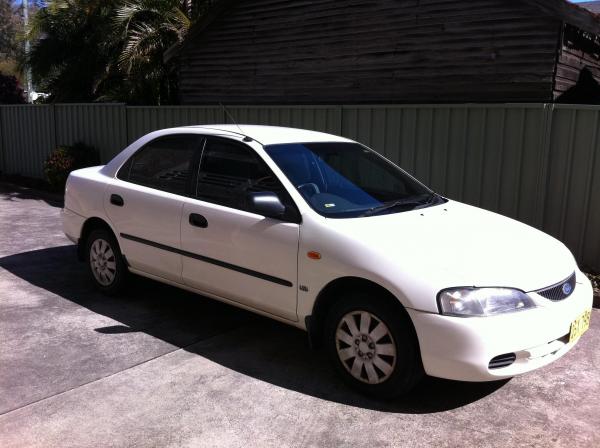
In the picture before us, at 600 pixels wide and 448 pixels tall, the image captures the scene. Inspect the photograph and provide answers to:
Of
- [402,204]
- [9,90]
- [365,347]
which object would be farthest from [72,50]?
[365,347]

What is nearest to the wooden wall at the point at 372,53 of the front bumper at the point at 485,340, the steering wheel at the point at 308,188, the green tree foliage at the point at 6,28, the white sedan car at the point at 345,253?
the white sedan car at the point at 345,253

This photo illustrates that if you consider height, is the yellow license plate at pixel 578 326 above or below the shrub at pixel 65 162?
below

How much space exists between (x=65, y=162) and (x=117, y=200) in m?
7.02

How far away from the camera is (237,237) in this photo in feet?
14.0

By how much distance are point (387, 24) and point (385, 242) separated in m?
6.74

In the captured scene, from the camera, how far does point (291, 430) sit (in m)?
3.39

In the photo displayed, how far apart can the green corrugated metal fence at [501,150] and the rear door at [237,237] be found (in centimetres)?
360

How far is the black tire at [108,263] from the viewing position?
542 centimetres

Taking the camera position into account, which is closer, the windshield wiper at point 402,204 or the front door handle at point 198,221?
the windshield wiper at point 402,204

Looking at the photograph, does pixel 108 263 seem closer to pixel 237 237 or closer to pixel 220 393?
pixel 237 237

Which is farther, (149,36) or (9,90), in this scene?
(9,90)

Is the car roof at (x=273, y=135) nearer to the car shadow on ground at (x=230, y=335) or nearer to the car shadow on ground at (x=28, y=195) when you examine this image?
the car shadow on ground at (x=230, y=335)

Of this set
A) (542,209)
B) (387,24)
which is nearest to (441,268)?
(542,209)

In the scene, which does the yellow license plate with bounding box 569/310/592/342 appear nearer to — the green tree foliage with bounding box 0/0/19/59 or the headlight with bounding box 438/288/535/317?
the headlight with bounding box 438/288/535/317
